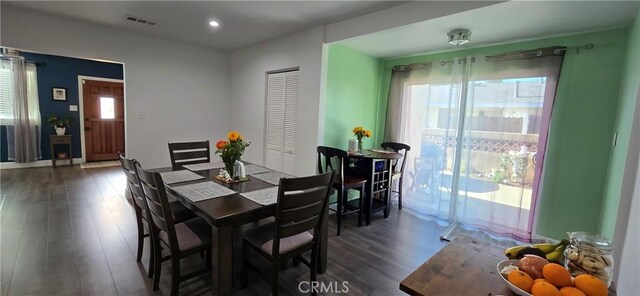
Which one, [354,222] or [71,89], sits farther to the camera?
[71,89]

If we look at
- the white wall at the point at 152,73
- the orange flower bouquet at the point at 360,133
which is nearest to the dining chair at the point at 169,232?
the orange flower bouquet at the point at 360,133

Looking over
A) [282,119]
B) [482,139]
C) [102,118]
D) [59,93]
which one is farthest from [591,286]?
[102,118]

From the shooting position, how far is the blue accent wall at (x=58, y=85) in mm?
5387

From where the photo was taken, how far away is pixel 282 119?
13.0 ft

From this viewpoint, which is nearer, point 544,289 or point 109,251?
point 544,289

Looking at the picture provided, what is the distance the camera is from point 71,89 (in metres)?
5.80

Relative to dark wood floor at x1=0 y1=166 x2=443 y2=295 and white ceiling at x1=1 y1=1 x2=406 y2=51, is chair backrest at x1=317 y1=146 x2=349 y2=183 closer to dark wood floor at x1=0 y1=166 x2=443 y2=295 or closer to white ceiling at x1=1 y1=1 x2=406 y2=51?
dark wood floor at x1=0 y1=166 x2=443 y2=295

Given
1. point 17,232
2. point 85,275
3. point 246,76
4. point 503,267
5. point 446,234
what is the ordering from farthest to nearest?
point 246,76
point 446,234
point 17,232
point 85,275
point 503,267

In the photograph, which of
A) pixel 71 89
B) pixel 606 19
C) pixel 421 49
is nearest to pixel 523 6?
pixel 606 19

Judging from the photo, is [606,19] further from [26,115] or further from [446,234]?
[26,115]

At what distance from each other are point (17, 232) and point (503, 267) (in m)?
3.96

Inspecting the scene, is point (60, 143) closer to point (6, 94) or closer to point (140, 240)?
point (6, 94)

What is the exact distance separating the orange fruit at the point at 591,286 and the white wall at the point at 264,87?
111 inches

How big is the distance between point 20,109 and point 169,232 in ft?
19.7
